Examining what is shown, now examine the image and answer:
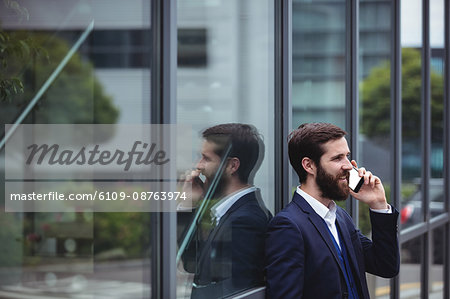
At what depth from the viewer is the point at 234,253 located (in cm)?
332

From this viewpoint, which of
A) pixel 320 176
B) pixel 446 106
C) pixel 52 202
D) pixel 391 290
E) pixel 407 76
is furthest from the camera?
pixel 446 106

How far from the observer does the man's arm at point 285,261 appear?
2822 millimetres

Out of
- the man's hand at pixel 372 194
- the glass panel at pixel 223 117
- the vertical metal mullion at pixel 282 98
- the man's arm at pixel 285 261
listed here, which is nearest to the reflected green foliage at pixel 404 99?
the vertical metal mullion at pixel 282 98

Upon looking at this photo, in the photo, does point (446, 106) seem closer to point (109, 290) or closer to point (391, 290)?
point (391, 290)

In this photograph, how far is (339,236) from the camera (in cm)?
321

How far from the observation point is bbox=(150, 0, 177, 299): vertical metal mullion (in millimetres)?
2617

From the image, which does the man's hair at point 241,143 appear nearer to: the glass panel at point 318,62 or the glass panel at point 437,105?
the glass panel at point 318,62

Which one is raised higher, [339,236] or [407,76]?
[407,76]

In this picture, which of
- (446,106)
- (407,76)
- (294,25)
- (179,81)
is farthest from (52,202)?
(446,106)

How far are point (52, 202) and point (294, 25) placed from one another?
7.11ft

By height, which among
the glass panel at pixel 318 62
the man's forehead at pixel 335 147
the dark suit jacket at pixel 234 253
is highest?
the glass panel at pixel 318 62

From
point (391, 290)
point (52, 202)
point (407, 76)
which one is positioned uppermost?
point (407, 76)

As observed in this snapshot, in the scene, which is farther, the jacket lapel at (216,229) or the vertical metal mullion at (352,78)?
the vertical metal mullion at (352,78)

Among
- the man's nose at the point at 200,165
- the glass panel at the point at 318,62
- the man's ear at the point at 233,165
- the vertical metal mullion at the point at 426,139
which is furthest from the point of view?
the vertical metal mullion at the point at 426,139
